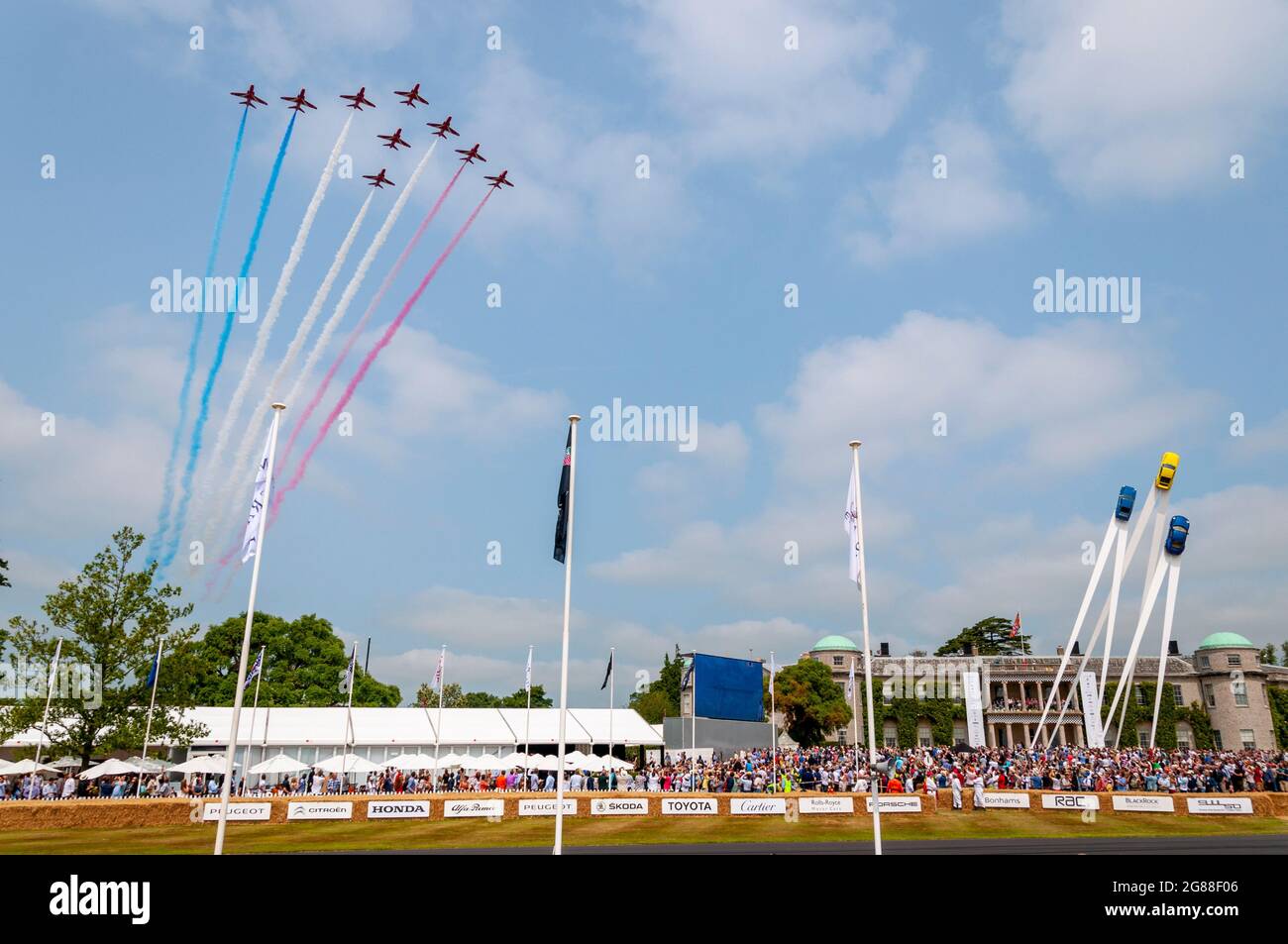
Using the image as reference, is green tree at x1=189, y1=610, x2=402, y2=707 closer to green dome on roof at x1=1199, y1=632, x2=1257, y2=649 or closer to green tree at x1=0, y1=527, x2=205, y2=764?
green tree at x1=0, y1=527, x2=205, y2=764

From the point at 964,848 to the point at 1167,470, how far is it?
53286mm

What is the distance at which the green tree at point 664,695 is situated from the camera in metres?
128

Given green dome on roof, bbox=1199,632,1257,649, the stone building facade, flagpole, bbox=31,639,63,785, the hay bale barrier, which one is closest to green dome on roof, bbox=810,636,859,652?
the stone building facade

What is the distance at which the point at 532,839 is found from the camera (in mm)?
32938

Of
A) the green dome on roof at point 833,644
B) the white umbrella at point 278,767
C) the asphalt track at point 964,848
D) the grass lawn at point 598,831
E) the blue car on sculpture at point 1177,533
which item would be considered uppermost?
the blue car on sculpture at point 1177,533

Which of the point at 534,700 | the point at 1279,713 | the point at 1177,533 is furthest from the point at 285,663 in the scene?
the point at 1279,713

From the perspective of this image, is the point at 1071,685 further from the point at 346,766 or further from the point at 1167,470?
the point at 346,766

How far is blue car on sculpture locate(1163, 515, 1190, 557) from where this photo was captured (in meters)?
69.8

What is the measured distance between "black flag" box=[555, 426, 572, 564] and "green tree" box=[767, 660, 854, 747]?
69551 mm

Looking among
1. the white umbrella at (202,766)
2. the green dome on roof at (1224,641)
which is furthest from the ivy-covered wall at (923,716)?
the white umbrella at (202,766)

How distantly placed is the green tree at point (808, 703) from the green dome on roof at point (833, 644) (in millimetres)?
16525

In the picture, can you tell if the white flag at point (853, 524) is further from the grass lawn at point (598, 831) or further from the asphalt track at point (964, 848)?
the grass lawn at point (598, 831)
